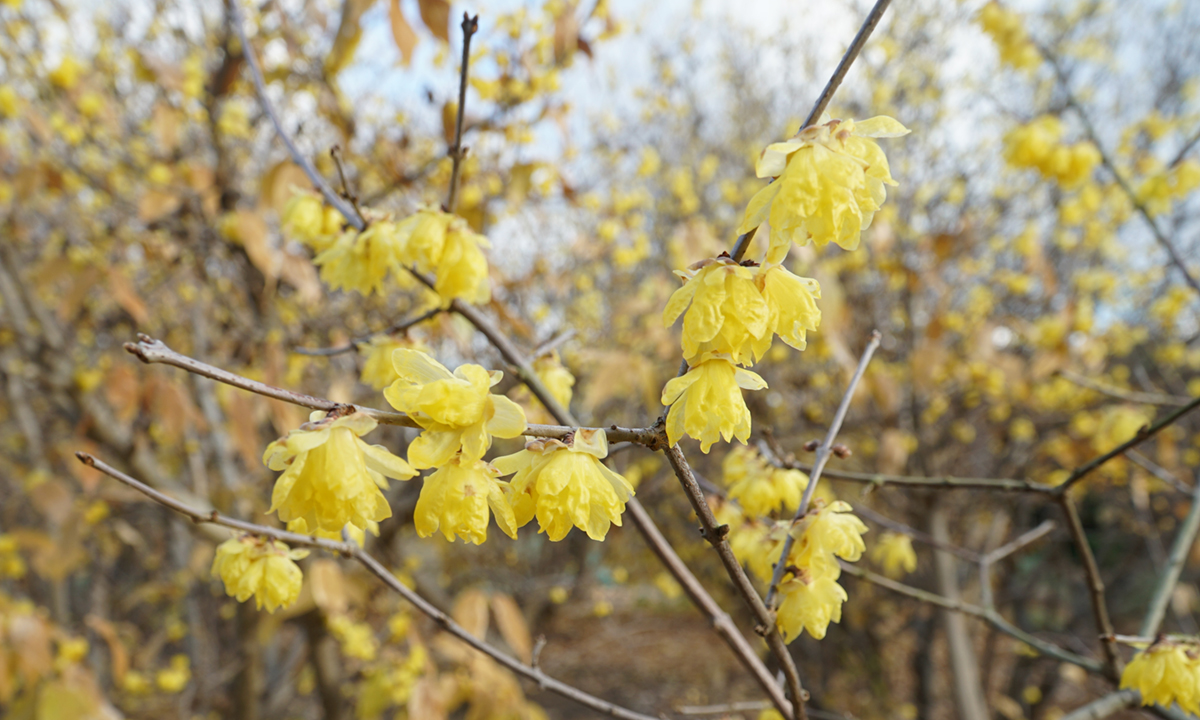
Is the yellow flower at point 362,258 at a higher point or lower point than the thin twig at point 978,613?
higher

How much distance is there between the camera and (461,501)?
66cm

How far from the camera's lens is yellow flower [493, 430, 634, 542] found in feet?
2.17

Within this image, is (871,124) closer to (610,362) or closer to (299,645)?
(610,362)

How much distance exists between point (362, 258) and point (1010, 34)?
313cm

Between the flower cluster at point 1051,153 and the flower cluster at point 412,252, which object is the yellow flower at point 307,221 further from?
the flower cluster at point 1051,153

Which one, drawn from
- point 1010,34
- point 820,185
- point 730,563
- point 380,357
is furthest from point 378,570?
point 1010,34

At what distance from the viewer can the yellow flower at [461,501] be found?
0.66 m

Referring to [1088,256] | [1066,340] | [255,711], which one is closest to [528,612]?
[255,711]

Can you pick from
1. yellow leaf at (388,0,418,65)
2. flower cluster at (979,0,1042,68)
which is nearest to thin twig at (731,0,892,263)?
yellow leaf at (388,0,418,65)

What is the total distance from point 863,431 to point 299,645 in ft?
14.3

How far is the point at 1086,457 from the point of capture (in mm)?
→ 3992

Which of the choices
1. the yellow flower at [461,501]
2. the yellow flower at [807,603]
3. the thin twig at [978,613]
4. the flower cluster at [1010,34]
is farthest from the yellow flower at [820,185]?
the flower cluster at [1010,34]

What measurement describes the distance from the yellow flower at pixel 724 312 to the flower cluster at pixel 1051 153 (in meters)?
2.64

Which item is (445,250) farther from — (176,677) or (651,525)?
(176,677)
